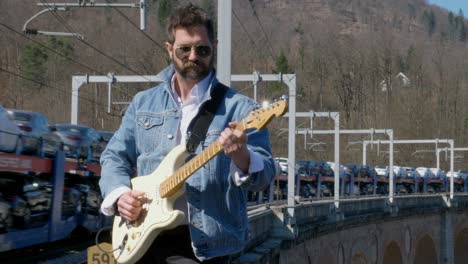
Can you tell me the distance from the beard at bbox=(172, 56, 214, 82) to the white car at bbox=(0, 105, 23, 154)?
1181cm

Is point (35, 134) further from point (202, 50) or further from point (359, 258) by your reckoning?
point (359, 258)

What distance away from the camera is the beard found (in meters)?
4.04

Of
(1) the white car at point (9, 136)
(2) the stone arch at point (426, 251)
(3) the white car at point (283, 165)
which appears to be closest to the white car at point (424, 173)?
(2) the stone arch at point (426, 251)

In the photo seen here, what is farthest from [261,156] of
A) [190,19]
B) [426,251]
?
[426,251]

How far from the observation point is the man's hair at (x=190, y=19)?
4016 mm

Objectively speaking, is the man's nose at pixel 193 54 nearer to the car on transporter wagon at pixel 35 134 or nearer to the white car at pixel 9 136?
the white car at pixel 9 136

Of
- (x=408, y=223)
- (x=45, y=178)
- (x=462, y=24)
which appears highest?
(x=462, y=24)

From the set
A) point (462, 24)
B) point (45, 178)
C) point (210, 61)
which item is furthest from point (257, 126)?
point (462, 24)

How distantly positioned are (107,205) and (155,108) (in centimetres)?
48

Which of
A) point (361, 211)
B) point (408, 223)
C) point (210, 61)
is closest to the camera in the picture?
point (210, 61)

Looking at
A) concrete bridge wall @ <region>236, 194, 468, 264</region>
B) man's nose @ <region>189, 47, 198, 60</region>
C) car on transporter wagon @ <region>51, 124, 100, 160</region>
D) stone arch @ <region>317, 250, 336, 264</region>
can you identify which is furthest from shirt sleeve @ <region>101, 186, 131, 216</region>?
stone arch @ <region>317, 250, 336, 264</region>

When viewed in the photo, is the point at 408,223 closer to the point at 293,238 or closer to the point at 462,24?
the point at 293,238

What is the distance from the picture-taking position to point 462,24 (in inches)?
6329

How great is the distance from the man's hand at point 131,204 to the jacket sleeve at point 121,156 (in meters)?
0.15
